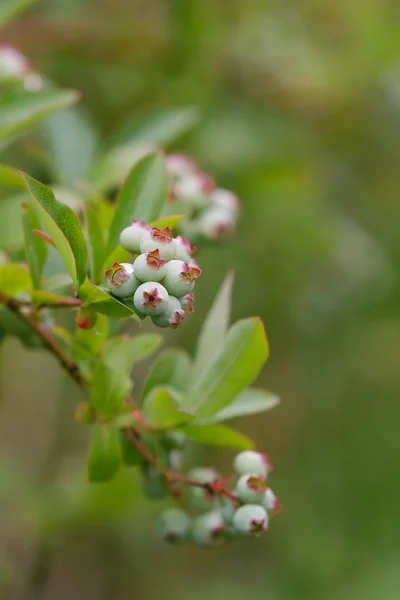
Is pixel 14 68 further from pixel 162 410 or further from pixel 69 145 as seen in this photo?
pixel 162 410

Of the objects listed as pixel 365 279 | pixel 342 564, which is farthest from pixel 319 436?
pixel 365 279

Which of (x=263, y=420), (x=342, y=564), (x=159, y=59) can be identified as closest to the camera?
(x=159, y=59)

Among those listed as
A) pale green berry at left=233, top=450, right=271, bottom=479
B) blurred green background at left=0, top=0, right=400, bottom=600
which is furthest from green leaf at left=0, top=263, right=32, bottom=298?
blurred green background at left=0, top=0, right=400, bottom=600

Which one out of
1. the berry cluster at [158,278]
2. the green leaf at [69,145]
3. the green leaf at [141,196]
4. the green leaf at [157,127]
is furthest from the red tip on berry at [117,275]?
the green leaf at [157,127]

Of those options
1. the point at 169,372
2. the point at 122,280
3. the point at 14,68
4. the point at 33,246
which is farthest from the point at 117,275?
the point at 14,68

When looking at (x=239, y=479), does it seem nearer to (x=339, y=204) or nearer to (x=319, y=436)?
(x=339, y=204)
